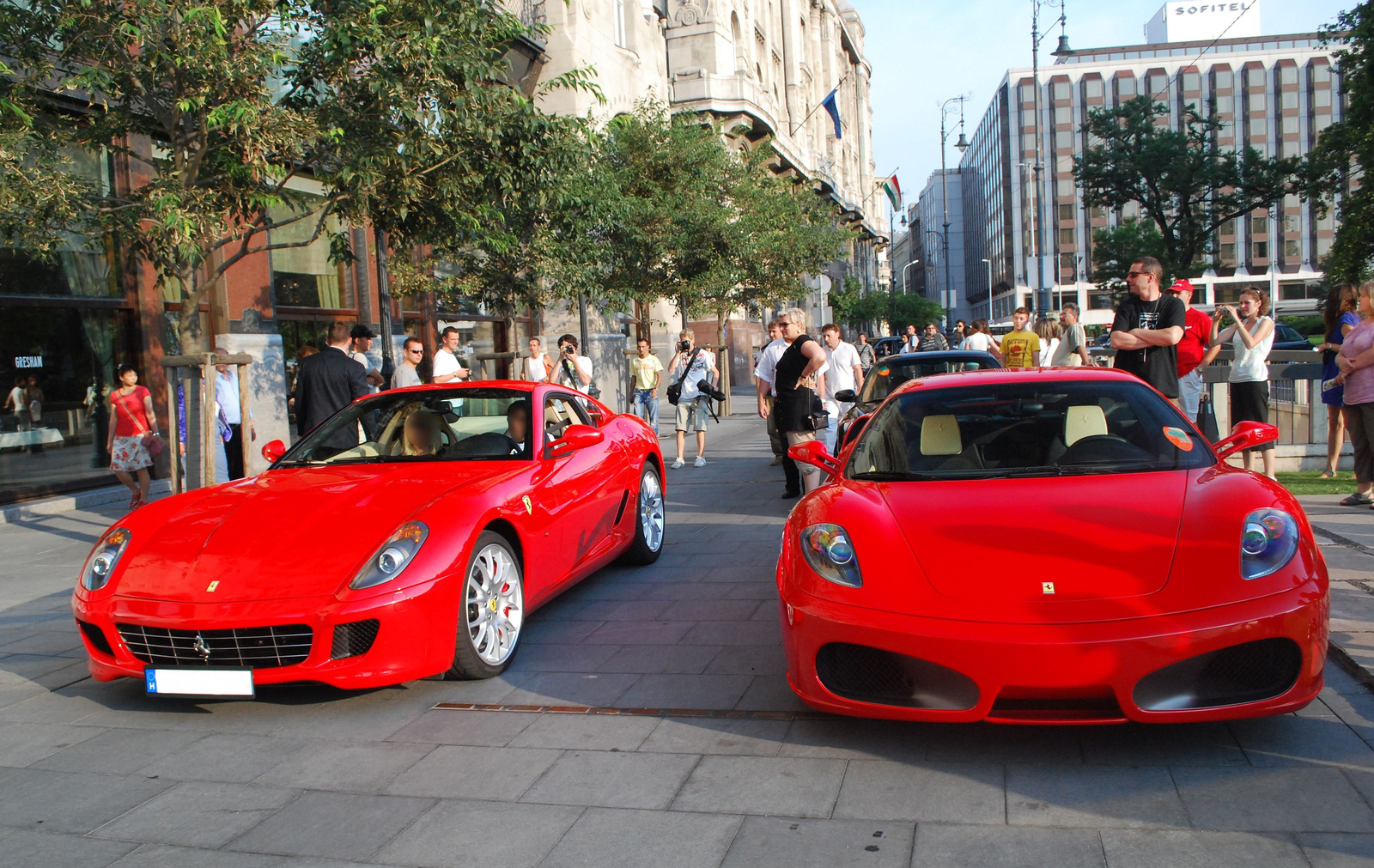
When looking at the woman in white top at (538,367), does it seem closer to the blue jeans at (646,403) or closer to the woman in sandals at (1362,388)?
the blue jeans at (646,403)

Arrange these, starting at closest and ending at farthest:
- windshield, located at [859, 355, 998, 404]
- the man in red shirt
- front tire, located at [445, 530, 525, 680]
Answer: front tire, located at [445, 530, 525, 680], the man in red shirt, windshield, located at [859, 355, 998, 404]

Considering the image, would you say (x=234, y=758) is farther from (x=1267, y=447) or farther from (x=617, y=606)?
(x=1267, y=447)

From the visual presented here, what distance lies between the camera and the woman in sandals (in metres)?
7.99

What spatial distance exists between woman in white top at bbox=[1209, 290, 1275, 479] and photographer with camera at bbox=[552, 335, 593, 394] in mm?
7535

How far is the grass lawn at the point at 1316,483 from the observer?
9.16m

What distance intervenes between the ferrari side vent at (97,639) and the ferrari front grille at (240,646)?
0.97 feet

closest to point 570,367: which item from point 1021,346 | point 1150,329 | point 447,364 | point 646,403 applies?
point 646,403

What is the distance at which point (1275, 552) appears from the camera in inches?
139

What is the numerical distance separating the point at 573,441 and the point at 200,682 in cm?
225

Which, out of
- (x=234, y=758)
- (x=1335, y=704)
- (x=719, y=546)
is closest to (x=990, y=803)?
(x=1335, y=704)

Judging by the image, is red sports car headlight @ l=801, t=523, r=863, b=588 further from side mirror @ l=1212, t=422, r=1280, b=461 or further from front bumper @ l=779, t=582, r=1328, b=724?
side mirror @ l=1212, t=422, r=1280, b=461

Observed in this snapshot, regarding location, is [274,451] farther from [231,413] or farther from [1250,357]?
[1250,357]

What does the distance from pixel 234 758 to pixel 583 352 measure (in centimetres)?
1341

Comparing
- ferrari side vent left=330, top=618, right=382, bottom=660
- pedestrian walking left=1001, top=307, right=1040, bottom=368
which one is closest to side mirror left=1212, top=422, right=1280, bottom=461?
ferrari side vent left=330, top=618, right=382, bottom=660
